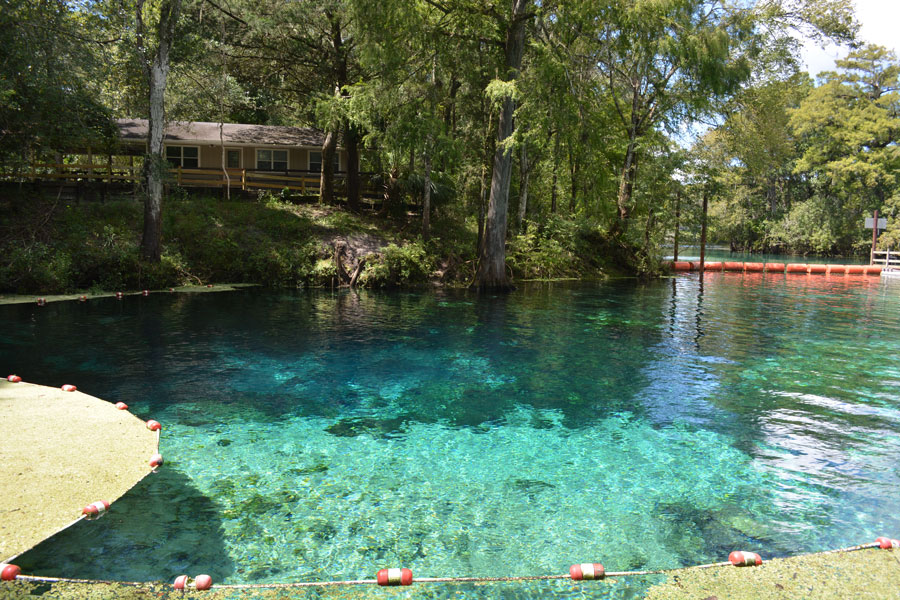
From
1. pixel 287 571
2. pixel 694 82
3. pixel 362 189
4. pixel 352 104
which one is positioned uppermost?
pixel 694 82

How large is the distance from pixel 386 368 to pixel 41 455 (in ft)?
20.5

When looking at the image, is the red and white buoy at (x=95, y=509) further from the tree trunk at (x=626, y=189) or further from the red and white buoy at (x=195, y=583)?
the tree trunk at (x=626, y=189)

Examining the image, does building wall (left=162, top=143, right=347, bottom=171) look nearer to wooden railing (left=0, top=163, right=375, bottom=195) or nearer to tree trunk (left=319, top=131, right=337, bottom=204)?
wooden railing (left=0, top=163, right=375, bottom=195)

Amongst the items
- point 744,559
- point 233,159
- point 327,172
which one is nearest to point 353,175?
point 327,172

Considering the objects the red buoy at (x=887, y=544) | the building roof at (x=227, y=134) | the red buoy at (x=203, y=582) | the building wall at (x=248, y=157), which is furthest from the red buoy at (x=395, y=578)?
the building wall at (x=248, y=157)

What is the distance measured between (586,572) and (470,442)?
325 centimetres

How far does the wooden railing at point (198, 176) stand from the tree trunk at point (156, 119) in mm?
4286

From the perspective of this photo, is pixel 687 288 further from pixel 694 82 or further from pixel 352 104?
pixel 352 104

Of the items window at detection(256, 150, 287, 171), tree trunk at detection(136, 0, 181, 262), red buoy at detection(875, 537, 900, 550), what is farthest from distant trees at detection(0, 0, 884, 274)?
red buoy at detection(875, 537, 900, 550)

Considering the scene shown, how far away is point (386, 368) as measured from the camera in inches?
457

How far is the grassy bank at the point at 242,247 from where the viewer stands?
20.4 m

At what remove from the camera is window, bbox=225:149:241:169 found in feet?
116

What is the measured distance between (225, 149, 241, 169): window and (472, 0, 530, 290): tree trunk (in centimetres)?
1825

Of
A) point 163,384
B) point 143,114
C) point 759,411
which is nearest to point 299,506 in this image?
point 163,384
